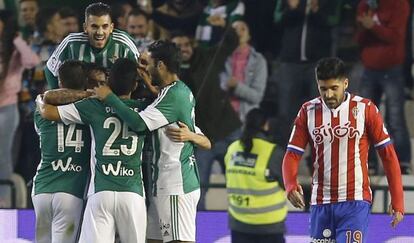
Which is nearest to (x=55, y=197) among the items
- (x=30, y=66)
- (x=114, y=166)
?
(x=114, y=166)

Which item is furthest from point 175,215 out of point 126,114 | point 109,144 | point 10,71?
point 10,71

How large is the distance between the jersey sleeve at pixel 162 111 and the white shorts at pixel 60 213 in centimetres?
78

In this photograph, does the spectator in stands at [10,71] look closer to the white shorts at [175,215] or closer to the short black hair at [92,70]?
the short black hair at [92,70]

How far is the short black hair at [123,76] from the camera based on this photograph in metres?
7.68

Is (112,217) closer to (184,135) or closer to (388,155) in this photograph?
(184,135)

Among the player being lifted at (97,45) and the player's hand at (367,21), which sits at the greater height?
the player's hand at (367,21)

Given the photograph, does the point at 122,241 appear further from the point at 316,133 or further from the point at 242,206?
the point at 242,206

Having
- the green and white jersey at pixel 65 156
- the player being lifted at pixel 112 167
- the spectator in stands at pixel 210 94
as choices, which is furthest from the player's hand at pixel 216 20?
the player being lifted at pixel 112 167

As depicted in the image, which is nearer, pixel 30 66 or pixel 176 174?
pixel 176 174

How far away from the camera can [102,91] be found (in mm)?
7648

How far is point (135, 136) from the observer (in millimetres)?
7801

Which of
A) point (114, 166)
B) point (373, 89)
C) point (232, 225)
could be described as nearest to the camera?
point (114, 166)

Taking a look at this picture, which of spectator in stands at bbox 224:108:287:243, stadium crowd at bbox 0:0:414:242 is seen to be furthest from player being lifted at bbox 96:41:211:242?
stadium crowd at bbox 0:0:414:242

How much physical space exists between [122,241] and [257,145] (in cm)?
283
